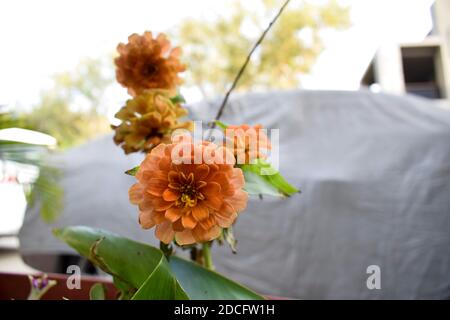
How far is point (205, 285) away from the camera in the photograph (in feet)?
1.51

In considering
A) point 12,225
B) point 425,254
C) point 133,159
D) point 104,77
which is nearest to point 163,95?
point 425,254

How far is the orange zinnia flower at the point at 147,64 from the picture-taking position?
1.78 ft

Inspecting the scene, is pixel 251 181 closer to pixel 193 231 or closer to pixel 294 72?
pixel 193 231

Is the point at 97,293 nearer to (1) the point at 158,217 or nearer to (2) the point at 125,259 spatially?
(2) the point at 125,259

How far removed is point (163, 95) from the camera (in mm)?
539

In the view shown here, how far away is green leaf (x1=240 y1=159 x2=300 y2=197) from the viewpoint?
18.5 inches

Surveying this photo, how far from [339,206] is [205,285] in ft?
2.92

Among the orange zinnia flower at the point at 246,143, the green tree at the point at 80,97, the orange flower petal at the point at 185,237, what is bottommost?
the orange flower petal at the point at 185,237

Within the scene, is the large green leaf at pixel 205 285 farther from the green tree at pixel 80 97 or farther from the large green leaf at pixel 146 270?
the green tree at pixel 80 97

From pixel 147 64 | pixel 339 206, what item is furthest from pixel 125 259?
pixel 339 206

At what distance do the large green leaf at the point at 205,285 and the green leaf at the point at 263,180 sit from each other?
0.42ft

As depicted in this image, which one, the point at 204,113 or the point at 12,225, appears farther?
the point at 12,225

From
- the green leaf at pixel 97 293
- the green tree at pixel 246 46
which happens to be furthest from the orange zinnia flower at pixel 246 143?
the green tree at pixel 246 46
